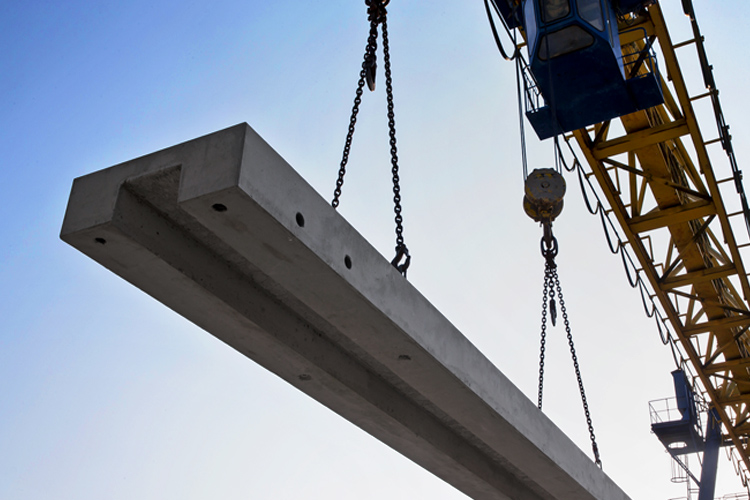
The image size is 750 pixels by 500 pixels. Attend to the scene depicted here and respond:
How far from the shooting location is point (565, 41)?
9.95 metres

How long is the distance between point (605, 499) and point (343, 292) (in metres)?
4.82

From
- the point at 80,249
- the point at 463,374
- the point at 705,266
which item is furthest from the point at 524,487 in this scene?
the point at 705,266

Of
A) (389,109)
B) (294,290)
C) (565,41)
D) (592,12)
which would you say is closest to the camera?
(294,290)

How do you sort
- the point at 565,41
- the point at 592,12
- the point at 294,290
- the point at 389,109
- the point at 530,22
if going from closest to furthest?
the point at 294,290 → the point at 389,109 → the point at 592,12 → the point at 565,41 → the point at 530,22

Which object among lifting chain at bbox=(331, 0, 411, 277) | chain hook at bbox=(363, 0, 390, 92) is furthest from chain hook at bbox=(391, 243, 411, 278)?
chain hook at bbox=(363, 0, 390, 92)

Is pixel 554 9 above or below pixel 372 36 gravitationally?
above

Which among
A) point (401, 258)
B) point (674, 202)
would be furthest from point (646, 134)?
point (401, 258)

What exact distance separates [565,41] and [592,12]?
19.5 inches

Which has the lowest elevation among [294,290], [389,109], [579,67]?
[294,290]

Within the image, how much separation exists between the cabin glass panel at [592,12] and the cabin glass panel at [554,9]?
195 millimetres

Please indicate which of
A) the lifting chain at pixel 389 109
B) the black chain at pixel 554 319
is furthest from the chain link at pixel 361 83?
the black chain at pixel 554 319

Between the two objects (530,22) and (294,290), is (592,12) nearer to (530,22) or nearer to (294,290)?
Result: (530,22)

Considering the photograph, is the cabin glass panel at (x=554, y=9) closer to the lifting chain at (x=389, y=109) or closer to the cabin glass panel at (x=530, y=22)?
the cabin glass panel at (x=530, y=22)

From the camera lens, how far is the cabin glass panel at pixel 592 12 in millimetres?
9750
